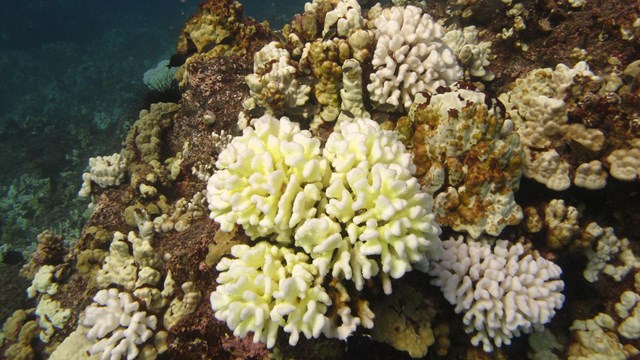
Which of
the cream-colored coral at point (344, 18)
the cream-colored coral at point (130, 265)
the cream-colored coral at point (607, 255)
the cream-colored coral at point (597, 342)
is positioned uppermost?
the cream-colored coral at point (344, 18)

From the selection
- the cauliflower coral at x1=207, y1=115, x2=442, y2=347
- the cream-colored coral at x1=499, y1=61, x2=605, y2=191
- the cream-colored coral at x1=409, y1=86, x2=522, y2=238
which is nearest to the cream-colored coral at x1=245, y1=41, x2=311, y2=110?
the cauliflower coral at x1=207, y1=115, x2=442, y2=347

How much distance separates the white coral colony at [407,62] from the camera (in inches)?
161

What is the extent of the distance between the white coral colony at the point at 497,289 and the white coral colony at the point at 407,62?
186 centimetres

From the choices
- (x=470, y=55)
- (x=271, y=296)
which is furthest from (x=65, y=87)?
(x=271, y=296)

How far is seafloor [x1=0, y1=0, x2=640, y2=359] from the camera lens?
3.19 m

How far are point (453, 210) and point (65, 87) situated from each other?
26.6 metres

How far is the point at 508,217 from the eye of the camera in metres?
3.40

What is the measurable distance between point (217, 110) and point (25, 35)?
35.0m

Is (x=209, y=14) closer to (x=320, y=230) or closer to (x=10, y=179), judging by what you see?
(x=320, y=230)

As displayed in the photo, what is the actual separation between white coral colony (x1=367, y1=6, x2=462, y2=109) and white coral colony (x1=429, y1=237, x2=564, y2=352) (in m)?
1.86

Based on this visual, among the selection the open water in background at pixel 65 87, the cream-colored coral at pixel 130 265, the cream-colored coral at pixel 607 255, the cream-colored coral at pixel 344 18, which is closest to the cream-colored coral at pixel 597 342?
the cream-colored coral at pixel 607 255

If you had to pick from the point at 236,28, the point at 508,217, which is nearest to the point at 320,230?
the point at 508,217

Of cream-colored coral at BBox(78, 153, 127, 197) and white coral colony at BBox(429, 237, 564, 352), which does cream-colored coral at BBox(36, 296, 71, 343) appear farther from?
white coral colony at BBox(429, 237, 564, 352)

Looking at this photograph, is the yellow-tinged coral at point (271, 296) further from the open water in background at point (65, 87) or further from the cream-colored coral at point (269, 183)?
the open water in background at point (65, 87)
